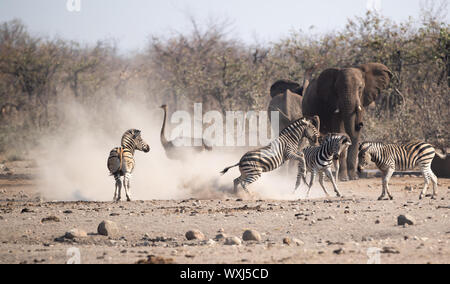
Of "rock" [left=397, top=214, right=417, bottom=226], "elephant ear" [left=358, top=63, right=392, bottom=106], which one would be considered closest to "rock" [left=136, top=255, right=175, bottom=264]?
"rock" [left=397, top=214, right=417, bottom=226]

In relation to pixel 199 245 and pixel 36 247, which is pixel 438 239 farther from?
pixel 36 247

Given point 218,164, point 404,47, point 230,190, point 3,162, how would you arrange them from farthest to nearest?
point 404,47
point 3,162
point 218,164
point 230,190

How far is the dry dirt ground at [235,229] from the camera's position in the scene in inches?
258

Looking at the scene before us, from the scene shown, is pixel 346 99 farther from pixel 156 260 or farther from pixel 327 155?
pixel 156 260

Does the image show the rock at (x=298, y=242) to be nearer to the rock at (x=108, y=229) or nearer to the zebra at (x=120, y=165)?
the rock at (x=108, y=229)

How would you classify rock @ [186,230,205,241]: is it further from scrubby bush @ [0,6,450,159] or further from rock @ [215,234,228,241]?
scrubby bush @ [0,6,450,159]

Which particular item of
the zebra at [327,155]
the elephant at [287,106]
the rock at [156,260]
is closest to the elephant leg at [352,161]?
the elephant at [287,106]

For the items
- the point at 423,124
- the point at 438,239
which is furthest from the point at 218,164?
the point at 438,239

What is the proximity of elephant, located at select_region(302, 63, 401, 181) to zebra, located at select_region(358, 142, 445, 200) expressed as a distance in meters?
3.31

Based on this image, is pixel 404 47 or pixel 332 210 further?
pixel 404 47

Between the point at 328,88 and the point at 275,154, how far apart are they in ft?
16.9

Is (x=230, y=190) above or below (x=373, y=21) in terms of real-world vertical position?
below

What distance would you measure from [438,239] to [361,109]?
892 cm

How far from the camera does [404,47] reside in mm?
22984
